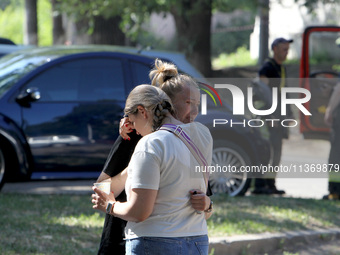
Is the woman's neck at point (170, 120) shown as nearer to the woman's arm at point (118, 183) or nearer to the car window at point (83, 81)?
the woman's arm at point (118, 183)

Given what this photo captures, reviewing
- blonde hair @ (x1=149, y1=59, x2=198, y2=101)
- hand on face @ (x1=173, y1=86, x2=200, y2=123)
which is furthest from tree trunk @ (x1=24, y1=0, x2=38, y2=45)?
hand on face @ (x1=173, y1=86, x2=200, y2=123)

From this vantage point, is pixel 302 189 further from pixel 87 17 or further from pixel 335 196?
pixel 87 17

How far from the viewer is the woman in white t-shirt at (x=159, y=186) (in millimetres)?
2910

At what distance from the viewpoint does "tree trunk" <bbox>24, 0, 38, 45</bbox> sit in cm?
2109

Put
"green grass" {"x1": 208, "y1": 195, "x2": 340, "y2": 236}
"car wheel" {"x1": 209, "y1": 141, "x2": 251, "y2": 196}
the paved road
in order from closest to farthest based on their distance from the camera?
"green grass" {"x1": 208, "y1": 195, "x2": 340, "y2": 236} → "car wheel" {"x1": 209, "y1": 141, "x2": 251, "y2": 196} → the paved road

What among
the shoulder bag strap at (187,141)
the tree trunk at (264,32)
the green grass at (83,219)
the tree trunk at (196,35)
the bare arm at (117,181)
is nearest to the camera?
the shoulder bag strap at (187,141)

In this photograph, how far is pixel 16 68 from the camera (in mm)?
7629

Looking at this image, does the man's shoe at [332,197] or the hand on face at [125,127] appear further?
the man's shoe at [332,197]

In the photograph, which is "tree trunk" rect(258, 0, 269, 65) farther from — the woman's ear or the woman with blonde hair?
the woman's ear

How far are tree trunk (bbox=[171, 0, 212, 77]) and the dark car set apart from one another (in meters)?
7.36

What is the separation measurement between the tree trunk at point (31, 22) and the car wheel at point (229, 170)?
1454cm

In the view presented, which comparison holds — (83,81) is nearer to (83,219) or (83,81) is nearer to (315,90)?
(83,219)

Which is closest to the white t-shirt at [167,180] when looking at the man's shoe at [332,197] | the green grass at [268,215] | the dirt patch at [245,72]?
the green grass at [268,215]

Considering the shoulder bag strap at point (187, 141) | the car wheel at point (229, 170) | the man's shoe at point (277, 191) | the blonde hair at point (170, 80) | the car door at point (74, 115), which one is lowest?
the man's shoe at point (277, 191)
